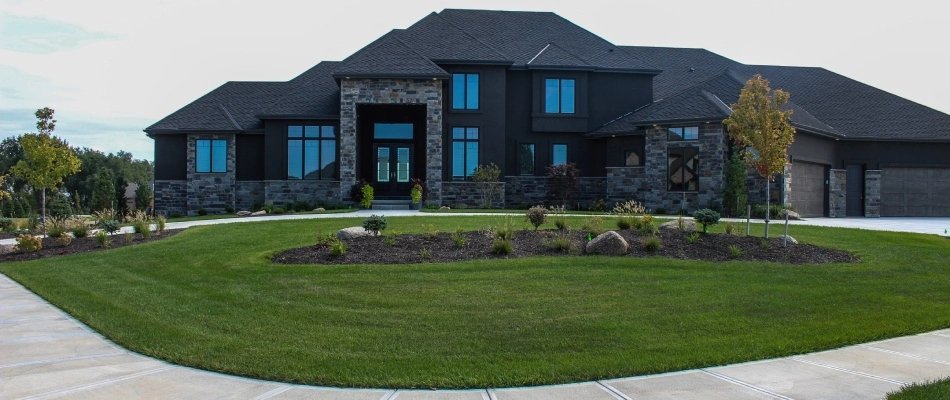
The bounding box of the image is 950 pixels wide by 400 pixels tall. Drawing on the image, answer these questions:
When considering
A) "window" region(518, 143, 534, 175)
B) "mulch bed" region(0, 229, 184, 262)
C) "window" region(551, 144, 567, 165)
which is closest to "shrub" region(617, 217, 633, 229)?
"mulch bed" region(0, 229, 184, 262)

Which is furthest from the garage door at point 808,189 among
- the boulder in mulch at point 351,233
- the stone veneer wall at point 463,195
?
the boulder in mulch at point 351,233

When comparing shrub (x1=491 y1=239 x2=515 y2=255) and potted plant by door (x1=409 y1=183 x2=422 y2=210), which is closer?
shrub (x1=491 y1=239 x2=515 y2=255)

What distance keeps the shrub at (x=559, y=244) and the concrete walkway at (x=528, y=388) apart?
5545 mm

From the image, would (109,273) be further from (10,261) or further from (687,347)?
(687,347)

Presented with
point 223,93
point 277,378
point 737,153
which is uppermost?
point 223,93

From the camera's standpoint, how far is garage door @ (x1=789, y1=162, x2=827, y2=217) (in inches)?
1010

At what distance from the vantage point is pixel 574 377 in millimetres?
5746

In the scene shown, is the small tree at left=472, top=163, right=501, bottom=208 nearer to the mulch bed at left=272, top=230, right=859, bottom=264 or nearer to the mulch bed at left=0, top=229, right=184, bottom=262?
the mulch bed at left=0, top=229, right=184, bottom=262

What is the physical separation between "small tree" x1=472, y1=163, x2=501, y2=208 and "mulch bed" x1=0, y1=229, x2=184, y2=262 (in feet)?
43.1

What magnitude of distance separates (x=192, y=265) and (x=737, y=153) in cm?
1840

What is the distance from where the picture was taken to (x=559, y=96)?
1164 inches

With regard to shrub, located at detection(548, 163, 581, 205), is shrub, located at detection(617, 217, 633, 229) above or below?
below

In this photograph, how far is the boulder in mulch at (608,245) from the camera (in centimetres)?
1177

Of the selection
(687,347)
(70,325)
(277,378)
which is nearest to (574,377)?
(687,347)
